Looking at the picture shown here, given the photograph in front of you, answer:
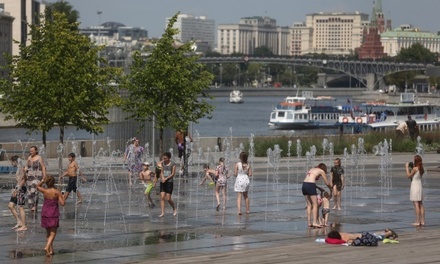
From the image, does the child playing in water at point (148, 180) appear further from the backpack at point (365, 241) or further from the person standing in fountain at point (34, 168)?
the backpack at point (365, 241)

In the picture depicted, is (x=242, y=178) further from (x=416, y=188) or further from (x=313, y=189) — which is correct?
(x=416, y=188)

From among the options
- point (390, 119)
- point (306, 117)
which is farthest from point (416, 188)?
point (306, 117)

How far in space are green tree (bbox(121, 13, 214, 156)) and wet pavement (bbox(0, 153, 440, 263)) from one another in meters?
2.36

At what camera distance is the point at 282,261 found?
21062 millimetres

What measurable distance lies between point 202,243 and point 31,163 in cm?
502

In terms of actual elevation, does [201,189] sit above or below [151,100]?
below

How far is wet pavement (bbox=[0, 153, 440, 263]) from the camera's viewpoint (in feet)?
74.8

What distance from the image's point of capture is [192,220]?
27.9m

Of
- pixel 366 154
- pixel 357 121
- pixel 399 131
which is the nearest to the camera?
pixel 366 154

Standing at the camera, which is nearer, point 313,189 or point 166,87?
point 313,189

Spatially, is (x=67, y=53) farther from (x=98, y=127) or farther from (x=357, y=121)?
(x=357, y=121)

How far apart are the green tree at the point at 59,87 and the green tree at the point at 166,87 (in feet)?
3.98

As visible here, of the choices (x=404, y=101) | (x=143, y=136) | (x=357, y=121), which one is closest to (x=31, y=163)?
(x=143, y=136)

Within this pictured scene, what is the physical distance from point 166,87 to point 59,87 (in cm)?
404
